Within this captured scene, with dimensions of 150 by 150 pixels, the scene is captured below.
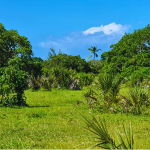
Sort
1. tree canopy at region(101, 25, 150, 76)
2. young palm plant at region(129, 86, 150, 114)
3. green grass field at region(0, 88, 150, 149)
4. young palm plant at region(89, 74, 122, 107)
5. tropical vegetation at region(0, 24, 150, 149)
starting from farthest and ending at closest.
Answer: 1. tree canopy at region(101, 25, 150, 76)
2. young palm plant at region(89, 74, 122, 107)
3. young palm plant at region(129, 86, 150, 114)
4. tropical vegetation at region(0, 24, 150, 149)
5. green grass field at region(0, 88, 150, 149)

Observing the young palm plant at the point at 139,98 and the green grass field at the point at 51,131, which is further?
the young palm plant at the point at 139,98

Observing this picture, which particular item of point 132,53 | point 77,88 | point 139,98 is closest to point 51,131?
point 139,98

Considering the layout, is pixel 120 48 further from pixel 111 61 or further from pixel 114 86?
pixel 114 86

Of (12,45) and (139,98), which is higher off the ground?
(12,45)

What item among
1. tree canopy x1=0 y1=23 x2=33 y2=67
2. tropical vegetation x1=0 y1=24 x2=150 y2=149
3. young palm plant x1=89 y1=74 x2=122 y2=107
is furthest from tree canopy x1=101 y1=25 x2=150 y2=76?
young palm plant x1=89 y1=74 x2=122 y2=107

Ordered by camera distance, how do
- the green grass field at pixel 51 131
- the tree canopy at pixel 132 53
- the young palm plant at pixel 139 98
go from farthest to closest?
1. the tree canopy at pixel 132 53
2. the young palm plant at pixel 139 98
3. the green grass field at pixel 51 131

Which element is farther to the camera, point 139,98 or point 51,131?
point 139,98

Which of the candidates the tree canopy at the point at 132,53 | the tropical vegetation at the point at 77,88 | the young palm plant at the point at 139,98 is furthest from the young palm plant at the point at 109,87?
the tree canopy at the point at 132,53

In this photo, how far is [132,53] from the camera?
105 feet

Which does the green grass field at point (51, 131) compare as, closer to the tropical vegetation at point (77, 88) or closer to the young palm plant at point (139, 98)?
the tropical vegetation at point (77, 88)

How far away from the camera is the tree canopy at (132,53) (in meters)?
30.7

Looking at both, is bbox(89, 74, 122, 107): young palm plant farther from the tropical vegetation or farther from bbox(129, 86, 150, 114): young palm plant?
bbox(129, 86, 150, 114): young palm plant

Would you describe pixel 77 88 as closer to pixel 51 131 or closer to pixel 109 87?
pixel 109 87

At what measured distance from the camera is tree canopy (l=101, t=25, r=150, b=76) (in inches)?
1208
